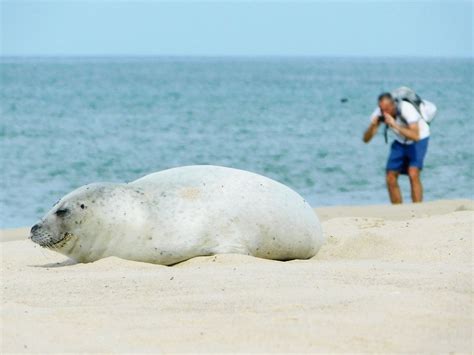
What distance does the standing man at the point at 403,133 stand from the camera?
1172 centimetres

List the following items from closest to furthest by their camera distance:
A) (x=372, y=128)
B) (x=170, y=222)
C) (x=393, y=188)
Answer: (x=170, y=222) → (x=372, y=128) → (x=393, y=188)

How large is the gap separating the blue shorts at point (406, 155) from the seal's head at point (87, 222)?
543 centimetres

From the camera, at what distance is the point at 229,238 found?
7.19m

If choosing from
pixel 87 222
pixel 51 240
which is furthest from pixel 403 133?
pixel 51 240

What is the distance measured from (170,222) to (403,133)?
519cm

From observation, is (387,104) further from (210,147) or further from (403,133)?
(210,147)

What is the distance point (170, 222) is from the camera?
23.4ft

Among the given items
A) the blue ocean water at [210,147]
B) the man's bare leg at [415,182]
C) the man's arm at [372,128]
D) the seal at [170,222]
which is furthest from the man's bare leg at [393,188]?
the seal at [170,222]

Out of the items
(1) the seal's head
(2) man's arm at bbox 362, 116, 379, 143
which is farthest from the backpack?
(1) the seal's head

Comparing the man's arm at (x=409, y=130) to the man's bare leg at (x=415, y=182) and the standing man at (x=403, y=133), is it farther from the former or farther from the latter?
the man's bare leg at (x=415, y=182)

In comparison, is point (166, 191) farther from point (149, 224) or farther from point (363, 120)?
point (363, 120)

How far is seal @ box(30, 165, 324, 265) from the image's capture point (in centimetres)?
711

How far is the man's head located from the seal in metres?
4.48

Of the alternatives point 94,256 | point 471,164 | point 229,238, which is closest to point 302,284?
point 229,238
